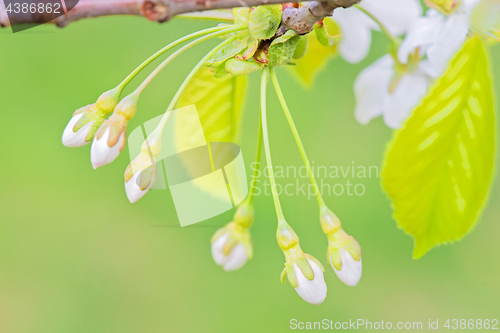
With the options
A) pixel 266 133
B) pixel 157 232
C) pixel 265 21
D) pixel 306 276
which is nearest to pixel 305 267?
pixel 306 276

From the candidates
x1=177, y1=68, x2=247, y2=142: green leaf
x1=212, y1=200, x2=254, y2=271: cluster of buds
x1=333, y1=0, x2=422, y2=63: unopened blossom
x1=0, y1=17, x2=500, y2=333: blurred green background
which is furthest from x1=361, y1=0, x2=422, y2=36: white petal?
x1=0, y1=17, x2=500, y2=333: blurred green background

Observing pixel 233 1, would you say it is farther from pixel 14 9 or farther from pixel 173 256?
pixel 173 256

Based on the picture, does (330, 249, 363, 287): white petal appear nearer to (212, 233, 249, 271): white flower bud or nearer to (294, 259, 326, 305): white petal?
(294, 259, 326, 305): white petal

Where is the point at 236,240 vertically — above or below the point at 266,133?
below

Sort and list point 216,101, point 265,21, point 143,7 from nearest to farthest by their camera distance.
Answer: point 143,7 < point 265,21 < point 216,101

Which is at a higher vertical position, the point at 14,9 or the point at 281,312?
the point at 14,9

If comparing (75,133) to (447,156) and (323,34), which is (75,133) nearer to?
(323,34)

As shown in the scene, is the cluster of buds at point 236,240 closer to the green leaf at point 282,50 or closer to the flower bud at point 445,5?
the green leaf at point 282,50

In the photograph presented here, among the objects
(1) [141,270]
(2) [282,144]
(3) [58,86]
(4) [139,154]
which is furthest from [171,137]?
(3) [58,86]
